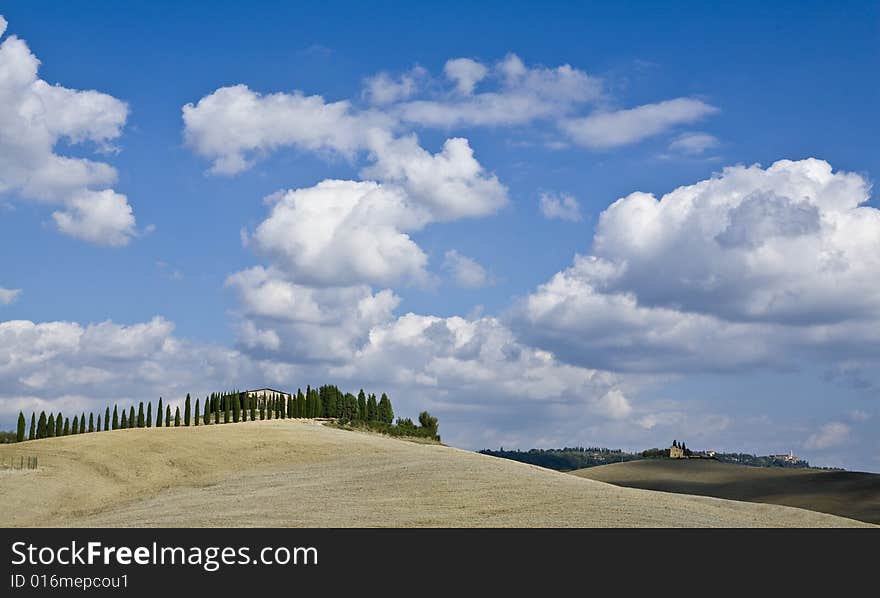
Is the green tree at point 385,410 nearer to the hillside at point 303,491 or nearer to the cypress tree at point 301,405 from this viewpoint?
the cypress tree at point 301,405

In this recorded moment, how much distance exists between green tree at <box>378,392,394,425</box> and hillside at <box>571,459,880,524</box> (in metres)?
21.1

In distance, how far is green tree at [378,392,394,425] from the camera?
310 ft

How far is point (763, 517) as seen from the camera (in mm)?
34125

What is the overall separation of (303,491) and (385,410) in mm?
55949

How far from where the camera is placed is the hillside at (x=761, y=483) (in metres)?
63.5

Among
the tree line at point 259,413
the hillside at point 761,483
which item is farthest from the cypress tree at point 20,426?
the hillside at point 761,483

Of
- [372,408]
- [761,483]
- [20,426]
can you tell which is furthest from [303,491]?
[372,408]

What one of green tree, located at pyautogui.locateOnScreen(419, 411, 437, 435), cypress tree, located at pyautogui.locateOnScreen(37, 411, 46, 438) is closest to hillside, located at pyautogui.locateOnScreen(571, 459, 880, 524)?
green tree, located at pyautogui.locateOnScreen(419, 411, 437, 435)

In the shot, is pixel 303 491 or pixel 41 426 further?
pixel 41 426

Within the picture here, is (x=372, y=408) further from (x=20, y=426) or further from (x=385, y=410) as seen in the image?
(x=20, y=426)

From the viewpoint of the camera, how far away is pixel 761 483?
252 feet

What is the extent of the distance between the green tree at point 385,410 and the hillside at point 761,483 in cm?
2109

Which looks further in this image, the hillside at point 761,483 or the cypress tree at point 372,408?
the cypress tree at point 372,408
